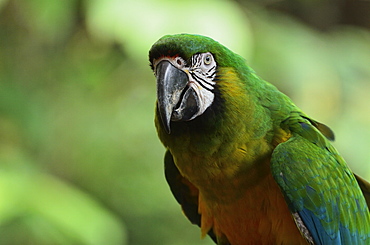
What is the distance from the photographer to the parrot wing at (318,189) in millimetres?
1066

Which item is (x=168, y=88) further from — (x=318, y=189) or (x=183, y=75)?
(x=318, y=189)

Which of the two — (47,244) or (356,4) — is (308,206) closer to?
(47,244)

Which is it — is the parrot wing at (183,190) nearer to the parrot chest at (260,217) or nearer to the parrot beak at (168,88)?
the parrot chest at (260,217)

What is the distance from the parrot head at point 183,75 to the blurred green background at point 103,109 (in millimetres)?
494

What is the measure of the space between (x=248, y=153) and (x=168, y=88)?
0.25m

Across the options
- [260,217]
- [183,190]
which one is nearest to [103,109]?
[183,190]

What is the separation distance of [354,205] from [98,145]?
50.0 inches

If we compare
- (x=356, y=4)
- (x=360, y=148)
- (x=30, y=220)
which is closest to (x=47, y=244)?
(x=30, y=220)

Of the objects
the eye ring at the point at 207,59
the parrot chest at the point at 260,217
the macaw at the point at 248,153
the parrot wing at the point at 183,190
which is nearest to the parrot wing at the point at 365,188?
the macaw at the point at 248,153

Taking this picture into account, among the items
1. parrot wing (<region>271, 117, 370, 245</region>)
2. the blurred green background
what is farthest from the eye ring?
the blurred green background

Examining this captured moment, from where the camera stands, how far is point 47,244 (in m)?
1.70

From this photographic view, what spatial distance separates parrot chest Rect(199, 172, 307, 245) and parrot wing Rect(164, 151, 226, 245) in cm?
16

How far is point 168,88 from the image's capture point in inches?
38.6

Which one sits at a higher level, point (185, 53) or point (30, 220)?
point (185, 53)
